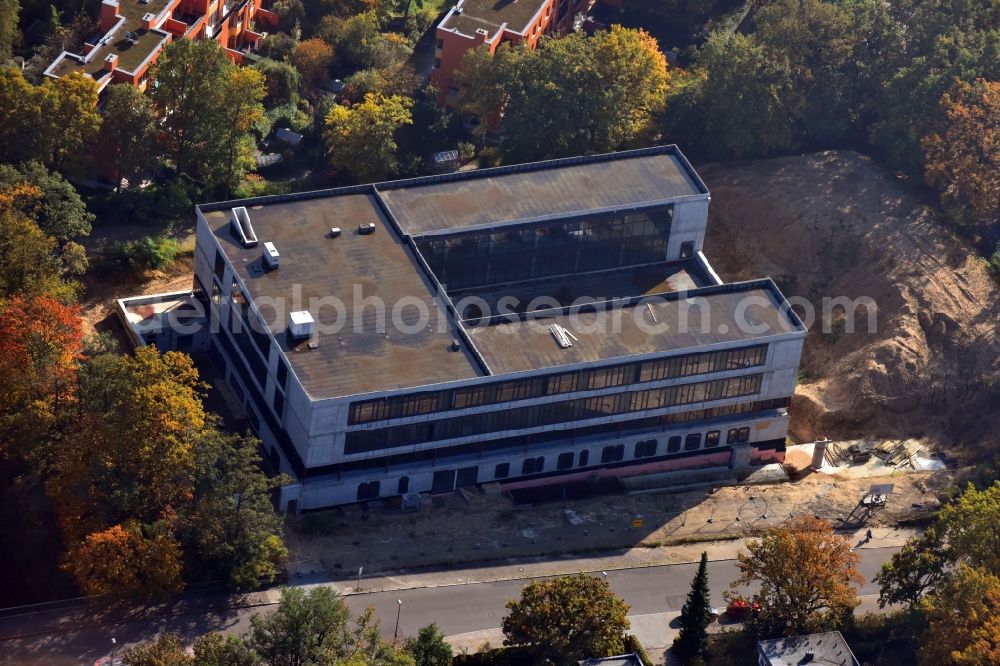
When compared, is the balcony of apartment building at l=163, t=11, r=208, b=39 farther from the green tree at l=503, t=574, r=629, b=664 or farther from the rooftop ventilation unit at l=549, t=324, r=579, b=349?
the green tree at l=503, t=574, r=629, b=664

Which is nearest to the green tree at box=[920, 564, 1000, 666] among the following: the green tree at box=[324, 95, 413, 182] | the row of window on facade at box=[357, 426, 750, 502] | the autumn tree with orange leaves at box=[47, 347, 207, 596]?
the row of window on facade at box=[357, 426, 750, 502]

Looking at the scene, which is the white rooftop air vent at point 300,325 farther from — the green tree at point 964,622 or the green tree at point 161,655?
the green tree at point 964,622

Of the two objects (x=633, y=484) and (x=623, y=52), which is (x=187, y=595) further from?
(x=623, y=52)

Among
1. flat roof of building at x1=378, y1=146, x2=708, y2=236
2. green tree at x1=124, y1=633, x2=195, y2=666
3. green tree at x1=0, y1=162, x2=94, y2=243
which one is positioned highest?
flat roof of building at x1=378, y1=146, x2=708, y2=236

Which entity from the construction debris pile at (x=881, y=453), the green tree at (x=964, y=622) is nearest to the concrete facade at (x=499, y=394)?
the construction debris pile at (x=881, y=453)

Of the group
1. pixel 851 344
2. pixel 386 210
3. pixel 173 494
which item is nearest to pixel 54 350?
pixel 173 494

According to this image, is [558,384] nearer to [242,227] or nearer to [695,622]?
[695,622]

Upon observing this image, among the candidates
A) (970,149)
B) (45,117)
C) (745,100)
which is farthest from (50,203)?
(970,149)
